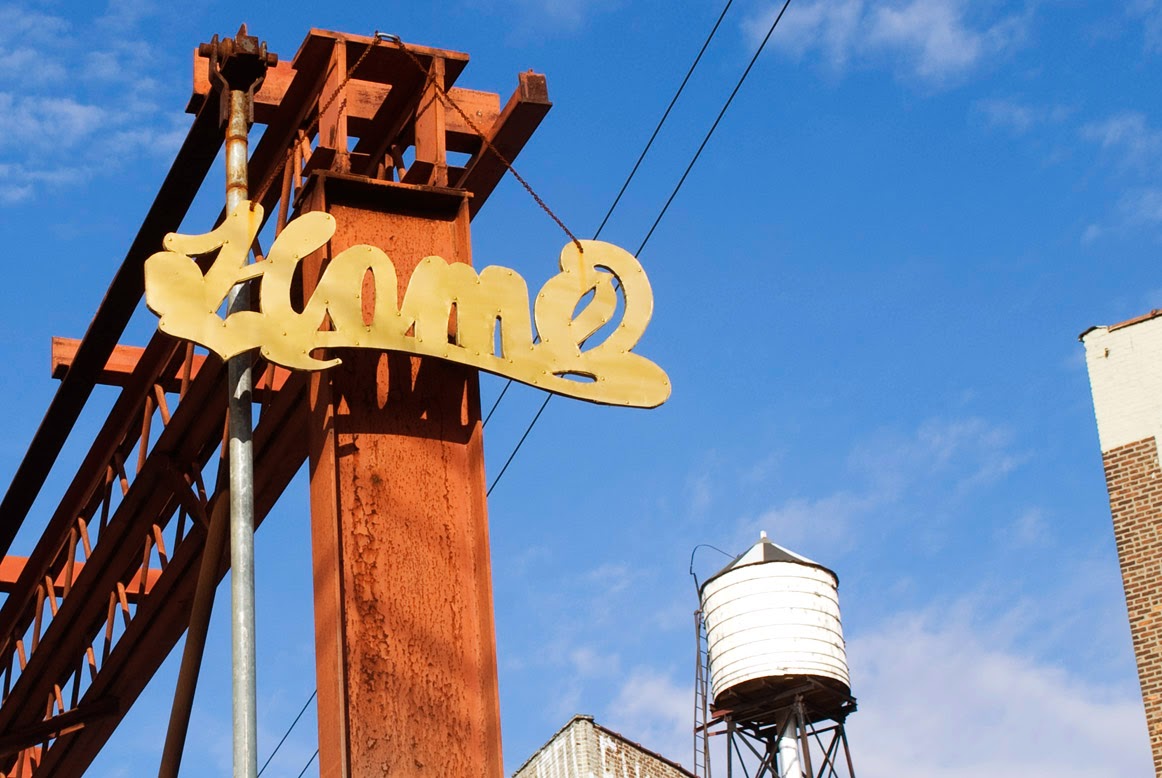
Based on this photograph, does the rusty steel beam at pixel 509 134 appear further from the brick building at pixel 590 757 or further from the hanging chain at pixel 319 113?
the brick building at pixel 590 757

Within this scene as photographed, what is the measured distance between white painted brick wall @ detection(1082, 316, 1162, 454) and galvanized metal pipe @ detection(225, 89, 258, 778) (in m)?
15.9

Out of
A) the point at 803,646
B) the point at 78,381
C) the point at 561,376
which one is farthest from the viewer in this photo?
the point at 803,646

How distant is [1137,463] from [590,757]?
42.4ft

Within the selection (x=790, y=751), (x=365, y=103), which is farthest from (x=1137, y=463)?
(x=365, y=103)

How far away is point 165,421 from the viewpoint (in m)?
13.0

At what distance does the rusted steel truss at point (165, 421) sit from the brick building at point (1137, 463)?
11.9 meters

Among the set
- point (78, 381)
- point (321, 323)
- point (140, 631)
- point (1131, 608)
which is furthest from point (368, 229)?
point (1131, 608)

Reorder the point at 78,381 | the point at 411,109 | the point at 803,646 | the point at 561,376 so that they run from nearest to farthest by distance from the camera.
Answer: the point at 561,376
the point at 411,109
the point at 78,381
the point at 803,646

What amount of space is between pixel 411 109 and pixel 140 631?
16.9ft

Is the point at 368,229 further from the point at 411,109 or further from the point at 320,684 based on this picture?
the point at 320,684

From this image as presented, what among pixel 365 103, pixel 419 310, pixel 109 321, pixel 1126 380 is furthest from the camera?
pixel 1126 380

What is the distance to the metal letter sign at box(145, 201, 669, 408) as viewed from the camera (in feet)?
30.4

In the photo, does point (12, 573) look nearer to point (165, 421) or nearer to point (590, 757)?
point (165, 421)

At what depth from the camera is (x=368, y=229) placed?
403 inches
